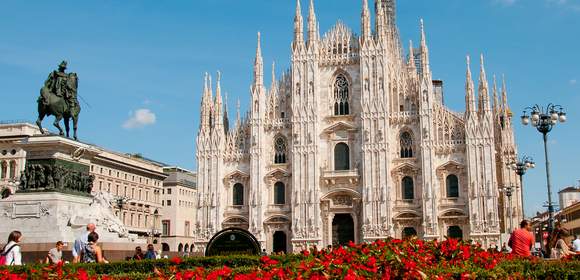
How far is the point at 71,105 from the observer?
2073cm

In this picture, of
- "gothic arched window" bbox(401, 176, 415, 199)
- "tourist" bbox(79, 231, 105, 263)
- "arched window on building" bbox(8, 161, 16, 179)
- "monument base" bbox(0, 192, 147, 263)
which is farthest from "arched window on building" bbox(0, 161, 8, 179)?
"tourist" bbox(79, 231, 105, 263)

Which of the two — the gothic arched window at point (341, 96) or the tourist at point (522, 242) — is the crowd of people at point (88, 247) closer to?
the tourist at point (522, 242)

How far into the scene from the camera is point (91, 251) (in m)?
14.5

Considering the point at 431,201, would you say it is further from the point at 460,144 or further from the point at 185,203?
the point at 185,203

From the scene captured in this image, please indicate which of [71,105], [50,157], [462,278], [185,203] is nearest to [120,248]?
[50,157]

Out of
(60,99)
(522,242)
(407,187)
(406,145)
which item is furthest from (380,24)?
(522,242)

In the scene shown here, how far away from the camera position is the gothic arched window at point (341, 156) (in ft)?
169

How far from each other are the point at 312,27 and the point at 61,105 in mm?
34598

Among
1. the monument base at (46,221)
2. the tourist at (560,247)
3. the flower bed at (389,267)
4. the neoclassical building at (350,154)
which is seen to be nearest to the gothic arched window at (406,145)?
the neoclassical building at (350,154)

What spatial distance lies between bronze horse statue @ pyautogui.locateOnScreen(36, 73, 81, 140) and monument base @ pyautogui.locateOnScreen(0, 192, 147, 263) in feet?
7.28

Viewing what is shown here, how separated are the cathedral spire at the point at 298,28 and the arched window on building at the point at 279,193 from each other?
11318 mm

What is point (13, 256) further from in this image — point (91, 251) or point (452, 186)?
point (452, 186)

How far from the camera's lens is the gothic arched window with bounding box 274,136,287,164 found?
52688mm

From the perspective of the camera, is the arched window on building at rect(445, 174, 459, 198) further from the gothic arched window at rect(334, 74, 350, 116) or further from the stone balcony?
the gothic arched window at rect(334, 74, 350, 116)
